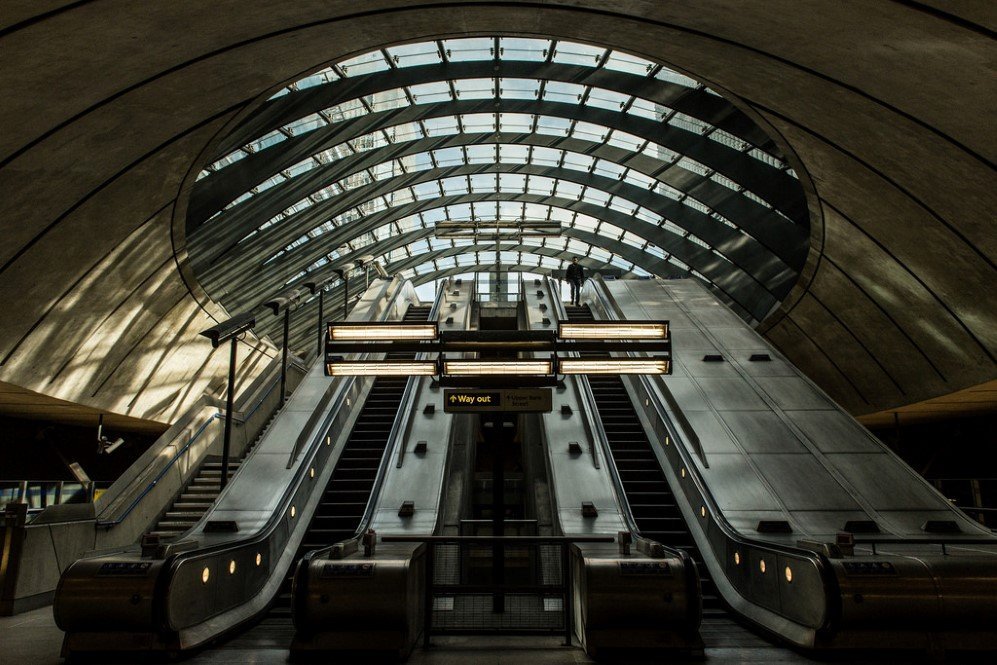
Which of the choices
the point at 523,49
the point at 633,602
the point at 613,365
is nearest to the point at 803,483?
the point at 613,365

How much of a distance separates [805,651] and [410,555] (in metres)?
3.75

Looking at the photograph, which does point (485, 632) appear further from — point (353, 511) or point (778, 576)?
point (353, 511)

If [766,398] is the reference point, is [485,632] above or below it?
below

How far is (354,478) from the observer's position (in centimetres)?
1152

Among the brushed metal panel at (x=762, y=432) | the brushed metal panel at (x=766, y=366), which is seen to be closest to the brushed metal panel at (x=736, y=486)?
the brushed metal panel at (x=762, y=432)

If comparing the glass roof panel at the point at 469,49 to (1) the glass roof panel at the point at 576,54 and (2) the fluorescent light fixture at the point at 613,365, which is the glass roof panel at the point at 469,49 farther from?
(2) the fluorescent light fixture at the point at 613,365

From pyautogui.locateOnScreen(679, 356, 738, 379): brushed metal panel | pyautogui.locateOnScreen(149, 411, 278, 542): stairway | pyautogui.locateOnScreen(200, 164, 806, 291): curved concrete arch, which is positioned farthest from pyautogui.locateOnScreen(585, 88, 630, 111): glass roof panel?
pyautogui.locateOnScreen(149, 411, 278, 542): stairway

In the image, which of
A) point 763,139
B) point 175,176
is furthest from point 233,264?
point 763,139

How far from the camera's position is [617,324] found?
24.4 feet

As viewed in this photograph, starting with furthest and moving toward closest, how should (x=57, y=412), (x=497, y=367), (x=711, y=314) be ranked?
1. (x=57, y=412)
2. (x=711, y=314)
3. (x=497, y=367)

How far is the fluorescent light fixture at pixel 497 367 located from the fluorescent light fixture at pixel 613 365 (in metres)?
0.22

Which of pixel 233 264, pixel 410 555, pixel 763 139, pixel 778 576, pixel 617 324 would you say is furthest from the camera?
pixel 233 264

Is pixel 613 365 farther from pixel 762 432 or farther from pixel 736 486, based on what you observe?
pixel 762 432

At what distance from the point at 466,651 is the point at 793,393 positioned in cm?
884
